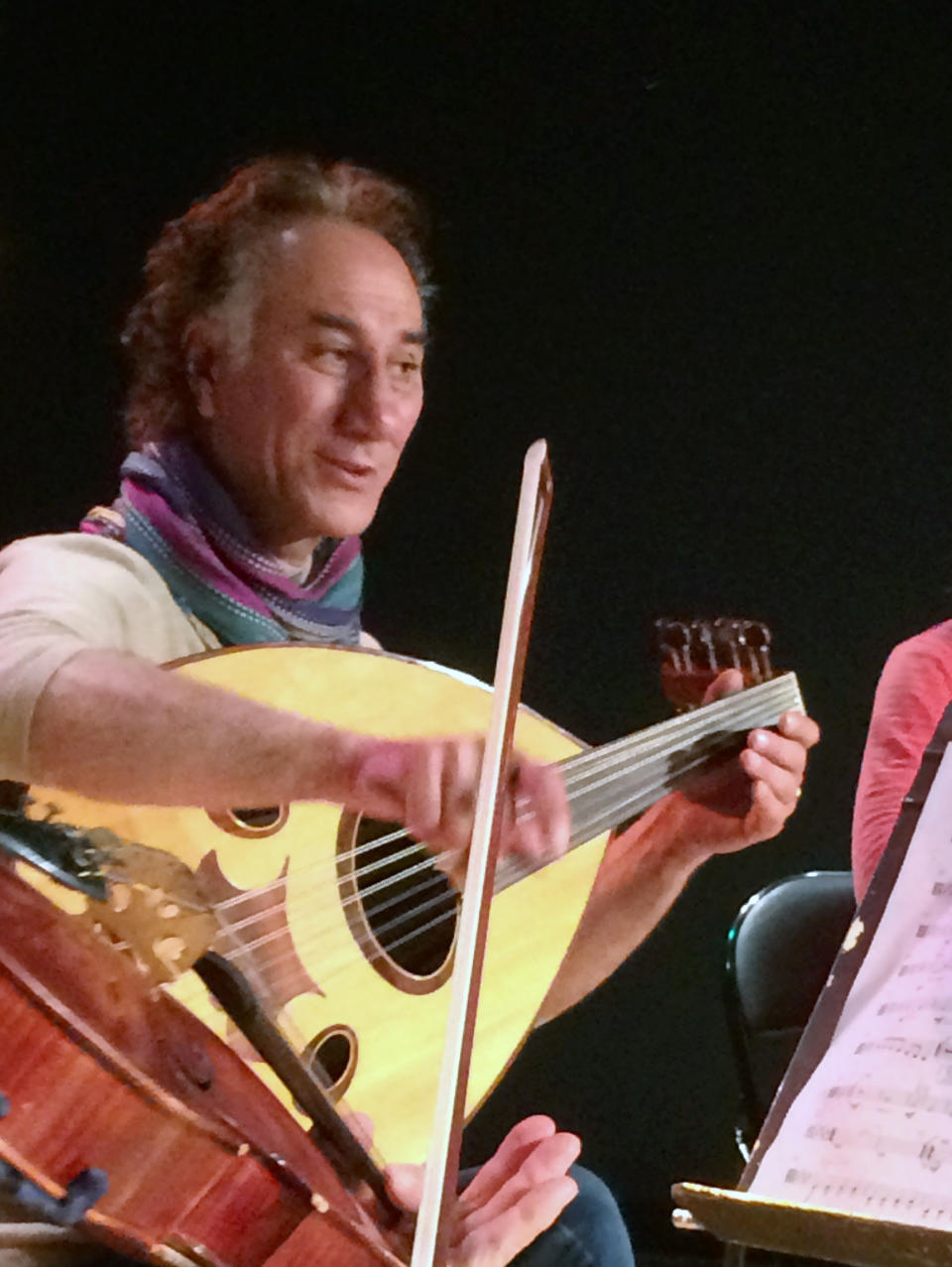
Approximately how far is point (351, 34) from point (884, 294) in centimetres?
78

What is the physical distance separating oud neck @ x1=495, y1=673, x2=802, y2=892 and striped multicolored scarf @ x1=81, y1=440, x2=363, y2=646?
0.33 metres

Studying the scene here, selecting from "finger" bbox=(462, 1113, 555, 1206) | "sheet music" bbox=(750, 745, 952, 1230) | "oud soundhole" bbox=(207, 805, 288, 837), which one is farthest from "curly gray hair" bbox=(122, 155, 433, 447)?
"sheet music" bbox=(750, 745, 952, 1230)

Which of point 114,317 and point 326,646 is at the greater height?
point 114,317

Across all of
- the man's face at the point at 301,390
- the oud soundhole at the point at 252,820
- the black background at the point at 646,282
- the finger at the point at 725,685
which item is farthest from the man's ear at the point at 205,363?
the finger at the point at 725,685

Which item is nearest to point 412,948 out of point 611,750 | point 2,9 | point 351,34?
point 611,750

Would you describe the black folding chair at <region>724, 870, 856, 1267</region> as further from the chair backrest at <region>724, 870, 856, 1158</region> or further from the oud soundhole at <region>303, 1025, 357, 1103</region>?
the oud soundhole at <region>303, 1025, 357, 1103</region>

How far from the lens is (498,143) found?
154 centimetres

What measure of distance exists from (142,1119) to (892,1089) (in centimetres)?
39

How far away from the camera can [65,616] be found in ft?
3.38

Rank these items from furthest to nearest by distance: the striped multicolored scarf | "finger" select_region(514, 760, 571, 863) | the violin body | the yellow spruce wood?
the striped multicolored scarf < the yellow spruce wood < "finger" select_region(514, 760, 571, 863) < the violin body

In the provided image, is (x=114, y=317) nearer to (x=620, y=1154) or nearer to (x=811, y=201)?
(x=811, y=201)

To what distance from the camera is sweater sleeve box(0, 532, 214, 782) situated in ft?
3.18

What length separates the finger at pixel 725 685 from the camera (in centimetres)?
123

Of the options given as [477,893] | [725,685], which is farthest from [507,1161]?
[725,685]
